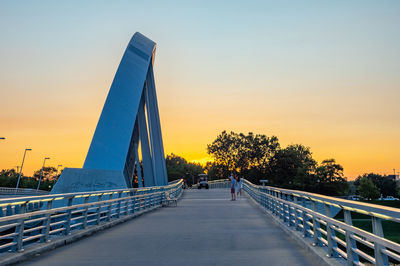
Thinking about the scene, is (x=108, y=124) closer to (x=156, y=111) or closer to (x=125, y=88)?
(x=125, y=88)

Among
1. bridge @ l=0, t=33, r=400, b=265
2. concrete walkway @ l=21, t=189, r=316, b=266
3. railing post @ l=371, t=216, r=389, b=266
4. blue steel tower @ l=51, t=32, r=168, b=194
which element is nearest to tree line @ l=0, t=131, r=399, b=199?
blue steel tower @ l=51, t=32, r=168, b=194

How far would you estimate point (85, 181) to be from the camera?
20.6 metres

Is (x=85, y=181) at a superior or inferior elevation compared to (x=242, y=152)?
inferior

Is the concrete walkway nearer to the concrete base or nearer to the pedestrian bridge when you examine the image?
the pedestrian bridge

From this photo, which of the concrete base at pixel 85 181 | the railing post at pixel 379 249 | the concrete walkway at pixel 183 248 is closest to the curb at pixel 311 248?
the concrete walkway at pixel 183 248

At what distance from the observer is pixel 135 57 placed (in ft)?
129

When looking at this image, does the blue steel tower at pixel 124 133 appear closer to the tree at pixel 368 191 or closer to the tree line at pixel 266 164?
the tree line at pixel 266 164

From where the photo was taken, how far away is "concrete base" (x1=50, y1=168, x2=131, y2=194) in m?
20.2

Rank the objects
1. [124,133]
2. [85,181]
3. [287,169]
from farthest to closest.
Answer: [287,169] < [124,133] < [85,181]

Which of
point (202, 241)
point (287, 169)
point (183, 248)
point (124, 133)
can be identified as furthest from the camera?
point (287, 169)

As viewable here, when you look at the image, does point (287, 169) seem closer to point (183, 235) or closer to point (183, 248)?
point (183, 235)

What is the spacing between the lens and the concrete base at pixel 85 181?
794 inches

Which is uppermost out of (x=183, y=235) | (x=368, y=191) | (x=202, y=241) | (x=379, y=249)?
(x=368, y=191)

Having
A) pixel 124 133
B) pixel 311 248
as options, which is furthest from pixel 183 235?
pixel 124 133
